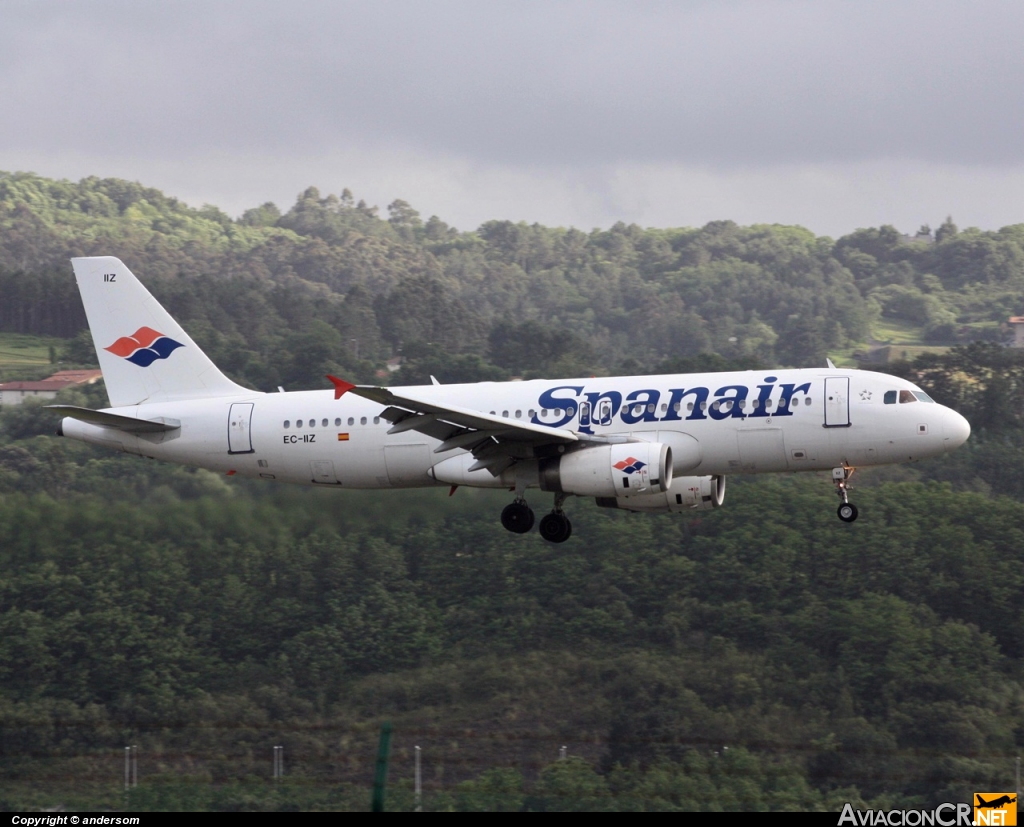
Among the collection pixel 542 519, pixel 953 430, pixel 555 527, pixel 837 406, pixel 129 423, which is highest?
pixel 837 406

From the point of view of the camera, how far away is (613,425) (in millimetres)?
36812

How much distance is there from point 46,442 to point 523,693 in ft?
134

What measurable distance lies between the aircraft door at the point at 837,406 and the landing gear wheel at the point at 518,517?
313 inches

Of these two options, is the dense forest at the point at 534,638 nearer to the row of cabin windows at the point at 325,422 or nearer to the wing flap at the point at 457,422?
the row of cabin windows at the point at 325,422

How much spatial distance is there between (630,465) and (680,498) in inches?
137

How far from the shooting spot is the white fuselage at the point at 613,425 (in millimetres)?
36156

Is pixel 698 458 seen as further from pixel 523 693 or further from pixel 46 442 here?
pixel 46 442

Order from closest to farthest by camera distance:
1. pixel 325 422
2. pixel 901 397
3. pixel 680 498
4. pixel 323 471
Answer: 1. pixel 901 397
2. pixel 680 498
3. pixel 325 422
4. pixel 323 471

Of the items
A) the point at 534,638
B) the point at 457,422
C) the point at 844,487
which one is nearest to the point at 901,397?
the point at 844,487

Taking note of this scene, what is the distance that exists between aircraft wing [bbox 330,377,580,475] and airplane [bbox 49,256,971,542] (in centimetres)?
4

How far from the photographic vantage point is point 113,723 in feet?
235

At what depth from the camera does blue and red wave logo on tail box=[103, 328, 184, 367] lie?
41.3 meters

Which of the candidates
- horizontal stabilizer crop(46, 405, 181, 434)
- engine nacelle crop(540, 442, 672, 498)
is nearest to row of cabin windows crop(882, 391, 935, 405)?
engine nacelle crop(540, 442, 672, 498)

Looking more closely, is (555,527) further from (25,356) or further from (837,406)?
(25,356)
